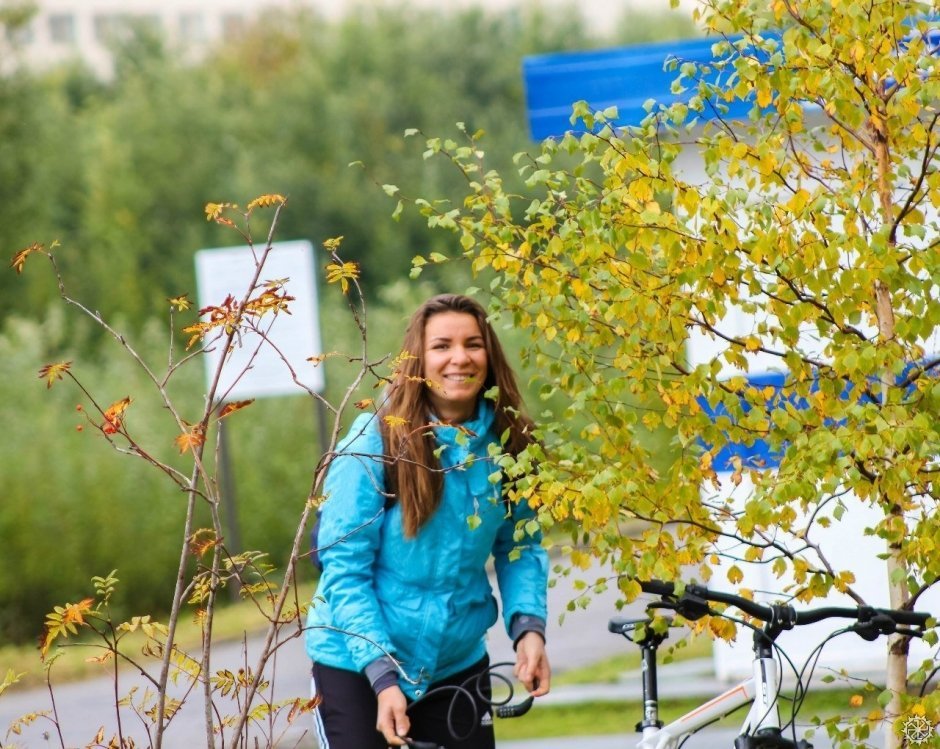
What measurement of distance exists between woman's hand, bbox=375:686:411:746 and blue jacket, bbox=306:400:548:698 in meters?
0.09

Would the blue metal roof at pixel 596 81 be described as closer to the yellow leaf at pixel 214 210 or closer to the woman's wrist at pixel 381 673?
the woman's wrist at pixel 381 673

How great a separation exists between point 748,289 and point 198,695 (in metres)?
7.65

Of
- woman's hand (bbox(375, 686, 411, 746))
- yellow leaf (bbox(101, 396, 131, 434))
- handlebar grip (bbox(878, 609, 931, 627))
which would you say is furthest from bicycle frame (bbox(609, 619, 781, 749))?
yellow leaf (bbox(101, 396, 131, 434))

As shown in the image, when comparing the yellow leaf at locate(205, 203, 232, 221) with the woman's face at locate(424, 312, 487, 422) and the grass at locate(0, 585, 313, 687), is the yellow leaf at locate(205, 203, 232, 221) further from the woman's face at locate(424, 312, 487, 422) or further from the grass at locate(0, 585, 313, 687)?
the grass at locate(0, 585, 313, 687)

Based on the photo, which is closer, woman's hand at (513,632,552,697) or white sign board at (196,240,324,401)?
woman's hand at (513,632,552,697)

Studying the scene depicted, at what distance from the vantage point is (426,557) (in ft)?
13.0

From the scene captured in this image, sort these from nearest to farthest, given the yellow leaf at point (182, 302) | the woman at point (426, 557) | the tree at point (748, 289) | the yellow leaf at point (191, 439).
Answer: the yellow leaf at point (191, 439)
the yellow leaf at point (182, 302)
the tree at point (748, 289)
the woman at point (426, 557)

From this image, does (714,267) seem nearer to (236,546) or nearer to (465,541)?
(465,541)

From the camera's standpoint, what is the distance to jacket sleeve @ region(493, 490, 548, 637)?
13.3 feet

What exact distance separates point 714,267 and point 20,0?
15816 millimetres

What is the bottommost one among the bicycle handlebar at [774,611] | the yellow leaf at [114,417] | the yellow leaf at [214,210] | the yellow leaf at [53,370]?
the bicycle handlebar at [774,611]

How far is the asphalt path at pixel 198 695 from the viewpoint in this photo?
9.22 metres

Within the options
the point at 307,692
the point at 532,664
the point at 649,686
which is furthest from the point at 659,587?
the point at 307,692

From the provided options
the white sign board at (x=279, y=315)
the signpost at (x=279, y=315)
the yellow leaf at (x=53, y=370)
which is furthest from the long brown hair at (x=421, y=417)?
the white sign board at (x=279, y=315)
